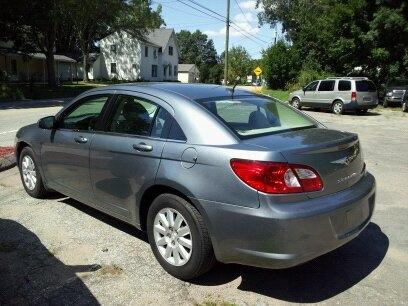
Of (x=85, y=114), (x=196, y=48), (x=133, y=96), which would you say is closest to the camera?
(x=133, y=96)

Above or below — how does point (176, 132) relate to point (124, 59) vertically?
below

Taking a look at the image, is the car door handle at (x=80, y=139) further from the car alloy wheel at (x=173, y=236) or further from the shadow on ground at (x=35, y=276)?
the car alloy wheel at (x=173, y=236)

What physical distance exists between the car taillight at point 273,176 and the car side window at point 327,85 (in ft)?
65.7

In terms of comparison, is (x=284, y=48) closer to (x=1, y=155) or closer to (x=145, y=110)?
(x=1, y=155)

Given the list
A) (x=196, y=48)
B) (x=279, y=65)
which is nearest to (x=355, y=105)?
(x=279, y=65)

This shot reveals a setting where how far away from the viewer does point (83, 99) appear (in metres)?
5.13

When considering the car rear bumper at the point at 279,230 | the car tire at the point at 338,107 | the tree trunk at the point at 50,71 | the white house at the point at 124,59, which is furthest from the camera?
the white house at the point at 124,59

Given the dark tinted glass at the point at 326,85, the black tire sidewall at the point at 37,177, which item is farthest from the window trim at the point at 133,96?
the dark tinted glass at the point at 326,85

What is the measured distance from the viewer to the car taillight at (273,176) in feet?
10.9

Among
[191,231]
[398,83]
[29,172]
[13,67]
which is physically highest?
[13,67]

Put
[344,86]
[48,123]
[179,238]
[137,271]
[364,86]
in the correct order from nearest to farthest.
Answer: [179,238], [137,271], [48,123], [364,86], [344,86]

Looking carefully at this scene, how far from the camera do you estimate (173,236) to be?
3.88 meters

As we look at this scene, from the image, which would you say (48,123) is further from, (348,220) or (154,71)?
(154,71)

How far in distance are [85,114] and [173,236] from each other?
204cm
